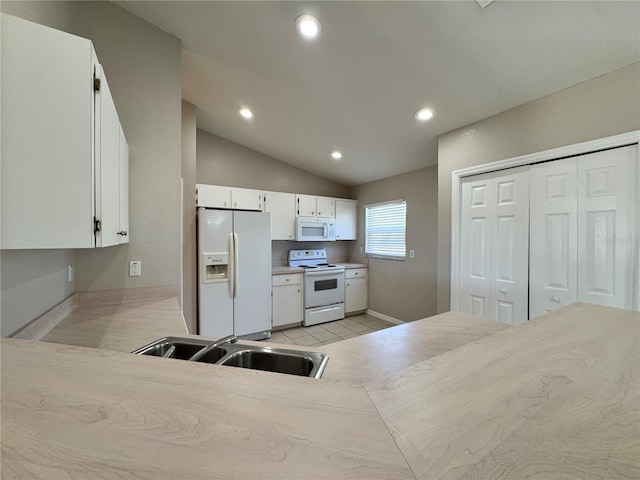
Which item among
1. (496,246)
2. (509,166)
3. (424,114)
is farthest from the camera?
(424,114)

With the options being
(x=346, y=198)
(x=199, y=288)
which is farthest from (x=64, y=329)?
(x=346, y=198)

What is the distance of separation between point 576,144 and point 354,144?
83.2 inches

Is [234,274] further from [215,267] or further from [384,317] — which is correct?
[384,317]

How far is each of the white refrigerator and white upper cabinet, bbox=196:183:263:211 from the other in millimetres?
385

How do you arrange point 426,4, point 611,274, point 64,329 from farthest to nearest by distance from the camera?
point 611,274, point 426,4, point 64,329

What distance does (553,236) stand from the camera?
2.00m

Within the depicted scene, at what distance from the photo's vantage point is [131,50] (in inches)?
77.5

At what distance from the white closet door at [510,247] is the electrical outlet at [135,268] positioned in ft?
10.0

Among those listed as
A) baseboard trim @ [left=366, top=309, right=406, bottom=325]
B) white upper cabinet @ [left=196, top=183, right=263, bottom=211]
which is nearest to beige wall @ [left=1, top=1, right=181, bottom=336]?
white upper cabinet @ [left=196, top=183, right=263, bottom=211]

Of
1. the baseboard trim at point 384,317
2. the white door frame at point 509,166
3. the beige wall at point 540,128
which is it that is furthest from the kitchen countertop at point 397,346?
the baseboard trim at point 384,317

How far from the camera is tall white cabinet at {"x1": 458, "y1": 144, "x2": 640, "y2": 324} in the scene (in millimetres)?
1694

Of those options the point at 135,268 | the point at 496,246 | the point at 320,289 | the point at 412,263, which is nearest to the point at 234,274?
the point at 135,268

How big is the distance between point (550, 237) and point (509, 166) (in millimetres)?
676

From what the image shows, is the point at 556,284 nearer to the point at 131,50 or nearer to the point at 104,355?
the point at 104,355
